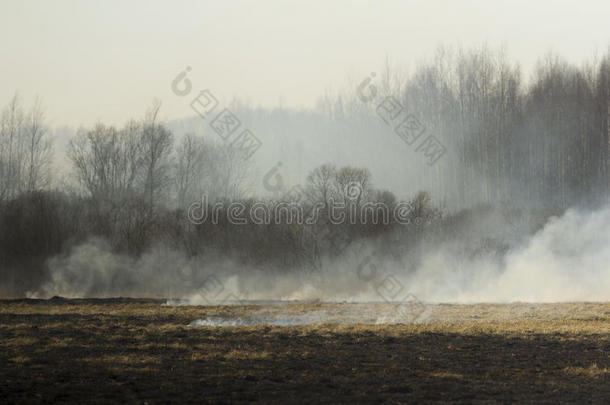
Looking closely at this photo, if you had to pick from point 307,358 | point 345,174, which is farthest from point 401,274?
point 307,358

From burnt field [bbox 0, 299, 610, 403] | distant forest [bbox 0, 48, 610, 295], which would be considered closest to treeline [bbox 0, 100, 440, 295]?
distant forest [bbox 0, 48, 610, 295]

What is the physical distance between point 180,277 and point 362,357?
28.0 metres

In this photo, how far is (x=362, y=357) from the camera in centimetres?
1644

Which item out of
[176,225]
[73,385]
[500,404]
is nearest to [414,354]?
[500,404]

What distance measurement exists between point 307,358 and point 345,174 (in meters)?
33.7

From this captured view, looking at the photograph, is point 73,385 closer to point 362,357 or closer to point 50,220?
point 362,357

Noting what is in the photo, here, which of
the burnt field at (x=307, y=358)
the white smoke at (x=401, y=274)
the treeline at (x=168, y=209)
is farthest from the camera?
the treeline at (x=168, y=209)

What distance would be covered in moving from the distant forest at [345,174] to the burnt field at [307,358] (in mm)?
19305

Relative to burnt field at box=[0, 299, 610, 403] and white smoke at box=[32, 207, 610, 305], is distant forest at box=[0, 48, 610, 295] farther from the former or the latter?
burnt field at box=[0, 299, 610, 403]

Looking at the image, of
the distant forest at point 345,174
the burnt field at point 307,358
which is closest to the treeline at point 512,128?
the distant forest at point 345,174

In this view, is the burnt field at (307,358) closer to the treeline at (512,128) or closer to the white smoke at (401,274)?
the white smoke at (401,274)

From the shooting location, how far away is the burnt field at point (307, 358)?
41.2 ft

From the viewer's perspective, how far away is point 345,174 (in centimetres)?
4919

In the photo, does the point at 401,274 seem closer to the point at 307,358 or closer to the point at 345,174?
the point at 345,174
